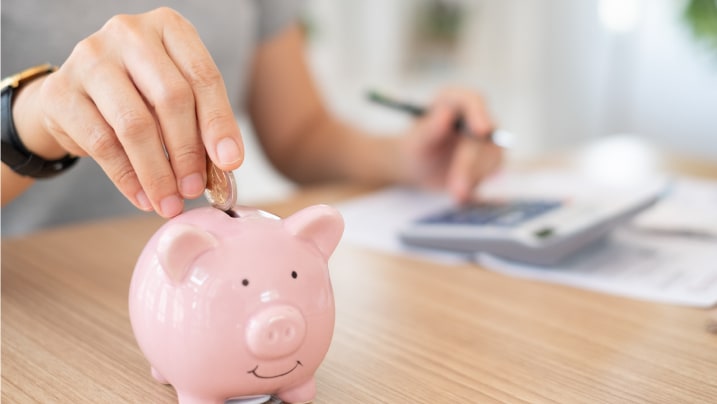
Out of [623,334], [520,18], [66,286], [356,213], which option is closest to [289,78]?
[356,213]

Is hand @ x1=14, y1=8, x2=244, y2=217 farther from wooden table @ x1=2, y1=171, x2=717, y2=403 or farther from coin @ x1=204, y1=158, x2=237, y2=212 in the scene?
Result: wooden table @ x1=2, y1=171, x2=717, y2=403

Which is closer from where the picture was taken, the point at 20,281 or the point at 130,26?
the point at 130,26

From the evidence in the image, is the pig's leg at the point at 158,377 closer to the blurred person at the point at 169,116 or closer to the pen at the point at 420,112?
the blurred person at the point at 169,116

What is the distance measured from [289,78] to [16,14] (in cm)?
46

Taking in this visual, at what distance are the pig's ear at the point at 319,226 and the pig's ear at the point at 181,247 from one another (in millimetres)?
45

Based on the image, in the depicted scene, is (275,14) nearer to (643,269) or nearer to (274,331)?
(643,269)

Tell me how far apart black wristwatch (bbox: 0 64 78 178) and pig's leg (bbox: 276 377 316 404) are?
0.25m

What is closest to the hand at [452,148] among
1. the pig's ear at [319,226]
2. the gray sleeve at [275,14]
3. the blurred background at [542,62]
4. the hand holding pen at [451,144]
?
the hand holding pen at [451,144]

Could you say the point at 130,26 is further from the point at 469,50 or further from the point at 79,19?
the point at 469,50

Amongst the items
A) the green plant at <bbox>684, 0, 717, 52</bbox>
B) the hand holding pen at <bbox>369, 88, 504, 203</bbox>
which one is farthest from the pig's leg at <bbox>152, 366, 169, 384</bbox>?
the green plant at <bbox>684, 0, 717, 52</bbox>

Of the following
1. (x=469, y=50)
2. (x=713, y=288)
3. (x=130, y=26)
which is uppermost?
(x=130, y=26)

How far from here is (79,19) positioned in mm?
781

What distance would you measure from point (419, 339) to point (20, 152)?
1.00 ft

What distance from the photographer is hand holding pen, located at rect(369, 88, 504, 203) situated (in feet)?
2.74
